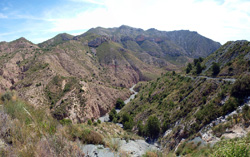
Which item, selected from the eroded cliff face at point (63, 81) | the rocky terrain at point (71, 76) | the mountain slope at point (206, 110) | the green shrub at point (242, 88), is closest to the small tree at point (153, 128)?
the mountain slope at point (206, 110)

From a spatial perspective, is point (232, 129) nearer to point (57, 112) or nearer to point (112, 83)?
point (57, 112)

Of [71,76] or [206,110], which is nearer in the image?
[206,110]

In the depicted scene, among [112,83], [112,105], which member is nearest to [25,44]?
[112,83]

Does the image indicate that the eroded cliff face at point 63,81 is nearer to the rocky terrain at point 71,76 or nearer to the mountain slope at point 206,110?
the rocky terrain at point 71,76

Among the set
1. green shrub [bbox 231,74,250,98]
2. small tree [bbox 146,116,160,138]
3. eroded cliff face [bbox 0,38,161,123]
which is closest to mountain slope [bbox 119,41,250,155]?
green shrub [bbox 231,74,250,98]

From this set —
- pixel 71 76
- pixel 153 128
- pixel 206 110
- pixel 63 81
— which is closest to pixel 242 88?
pixel 206 110

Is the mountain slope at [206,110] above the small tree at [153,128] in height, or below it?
above

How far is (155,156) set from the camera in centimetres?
527

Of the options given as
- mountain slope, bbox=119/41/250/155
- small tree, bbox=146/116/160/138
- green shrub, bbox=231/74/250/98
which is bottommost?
small tree, bbox=146/116/160/138

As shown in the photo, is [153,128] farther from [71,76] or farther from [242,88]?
[71,76]

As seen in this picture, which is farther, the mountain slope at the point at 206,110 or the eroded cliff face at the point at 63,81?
the eroded cliff face at the point at 63,81

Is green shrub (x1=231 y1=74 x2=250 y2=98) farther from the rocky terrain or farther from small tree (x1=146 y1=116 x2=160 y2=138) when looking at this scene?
the rocky terrain

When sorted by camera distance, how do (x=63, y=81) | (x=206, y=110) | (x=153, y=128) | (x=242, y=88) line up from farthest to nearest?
(x=63, y=81) < (x=153, y=128) < (x=206, y=110) < (x=242, y=88)

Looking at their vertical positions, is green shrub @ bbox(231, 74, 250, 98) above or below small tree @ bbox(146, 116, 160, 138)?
above
